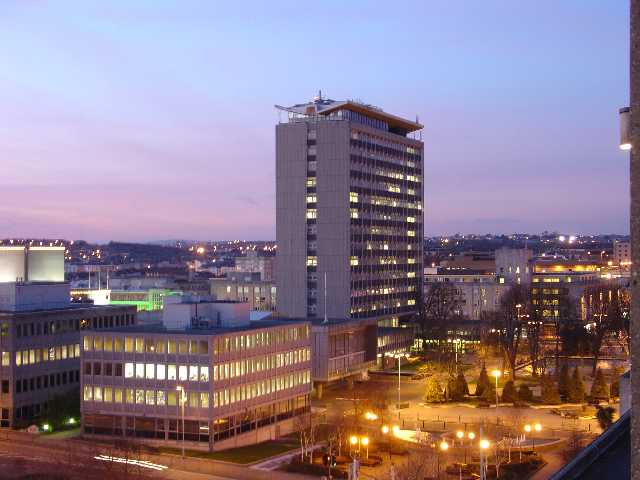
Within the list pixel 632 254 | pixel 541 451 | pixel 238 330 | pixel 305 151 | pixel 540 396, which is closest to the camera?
pixel 632 254

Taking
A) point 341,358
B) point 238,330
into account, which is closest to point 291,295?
point 341,358

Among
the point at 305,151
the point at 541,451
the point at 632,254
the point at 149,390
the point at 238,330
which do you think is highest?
the point at 305,151

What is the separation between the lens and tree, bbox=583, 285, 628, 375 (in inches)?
4906

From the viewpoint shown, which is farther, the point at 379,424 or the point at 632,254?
the point at 379,424

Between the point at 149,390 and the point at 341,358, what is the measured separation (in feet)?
127

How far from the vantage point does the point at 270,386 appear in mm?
79938

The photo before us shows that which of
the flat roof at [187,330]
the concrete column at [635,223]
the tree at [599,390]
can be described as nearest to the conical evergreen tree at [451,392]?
the tree at [599,390]

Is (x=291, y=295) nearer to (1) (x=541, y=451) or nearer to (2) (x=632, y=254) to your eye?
(1) (x=541, y=451)

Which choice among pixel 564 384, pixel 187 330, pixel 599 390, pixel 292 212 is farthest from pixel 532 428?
pixel 292 212

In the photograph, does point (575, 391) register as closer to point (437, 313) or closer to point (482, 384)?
point (482, 384)

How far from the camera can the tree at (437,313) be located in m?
140

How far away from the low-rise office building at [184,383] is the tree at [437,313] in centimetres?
6101

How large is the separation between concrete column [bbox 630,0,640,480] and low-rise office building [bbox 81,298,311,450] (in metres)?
63.0

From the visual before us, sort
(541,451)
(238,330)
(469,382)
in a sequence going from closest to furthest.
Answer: (541,451) < (238,330) < (469,382)
